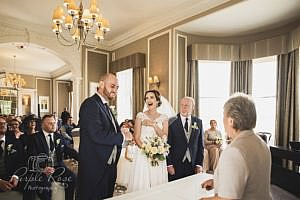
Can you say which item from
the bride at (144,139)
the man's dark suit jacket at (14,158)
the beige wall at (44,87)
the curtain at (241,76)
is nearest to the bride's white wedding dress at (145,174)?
the bride at (144,139)

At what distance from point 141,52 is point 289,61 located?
133 inches

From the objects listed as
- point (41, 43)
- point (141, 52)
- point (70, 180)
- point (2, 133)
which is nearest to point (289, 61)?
point (141, 52)

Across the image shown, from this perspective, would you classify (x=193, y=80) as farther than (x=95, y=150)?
Yes

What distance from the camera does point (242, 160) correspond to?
1018 mm

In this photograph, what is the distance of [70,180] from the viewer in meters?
2.77

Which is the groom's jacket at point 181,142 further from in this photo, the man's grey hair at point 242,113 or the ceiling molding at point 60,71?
the ceiling molding at point 60,71

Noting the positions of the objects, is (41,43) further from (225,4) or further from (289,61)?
(289,61)

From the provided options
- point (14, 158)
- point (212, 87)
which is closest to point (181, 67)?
point (212, 87)

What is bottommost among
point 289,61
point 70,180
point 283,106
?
point 70,180

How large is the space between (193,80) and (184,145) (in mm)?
2923

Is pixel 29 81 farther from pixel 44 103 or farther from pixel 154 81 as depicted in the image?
pixel 154 81

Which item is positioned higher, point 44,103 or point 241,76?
point 241,76

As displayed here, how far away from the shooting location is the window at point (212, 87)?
5660mm

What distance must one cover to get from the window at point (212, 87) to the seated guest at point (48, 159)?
3697 millimetres
